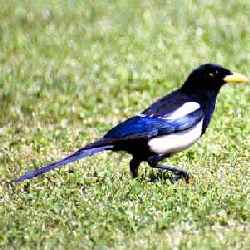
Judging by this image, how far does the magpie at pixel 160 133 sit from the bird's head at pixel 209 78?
0.09 metres

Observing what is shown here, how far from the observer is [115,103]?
43.7 feet

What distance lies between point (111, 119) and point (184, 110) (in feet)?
11.1

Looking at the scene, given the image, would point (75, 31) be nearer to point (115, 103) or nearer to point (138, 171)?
point (115, 103)

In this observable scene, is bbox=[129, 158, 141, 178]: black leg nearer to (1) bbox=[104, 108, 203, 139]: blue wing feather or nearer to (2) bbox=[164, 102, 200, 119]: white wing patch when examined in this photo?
(1) bbox=[104, 108, 203, 139]: blue wing feather

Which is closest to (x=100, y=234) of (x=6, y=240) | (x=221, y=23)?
(x=6, y=240)

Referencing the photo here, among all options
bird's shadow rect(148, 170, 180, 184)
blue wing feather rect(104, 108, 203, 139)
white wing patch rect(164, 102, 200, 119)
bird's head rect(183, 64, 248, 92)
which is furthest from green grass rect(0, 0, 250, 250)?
bird's head rect(183, 64, 248, 92)

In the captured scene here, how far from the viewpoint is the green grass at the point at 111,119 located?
8.04m

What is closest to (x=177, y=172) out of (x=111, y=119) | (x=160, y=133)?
(x=160, y=133)

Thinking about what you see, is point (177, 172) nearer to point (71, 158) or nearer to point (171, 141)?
point (171, 141)

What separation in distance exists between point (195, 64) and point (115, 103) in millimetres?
1936

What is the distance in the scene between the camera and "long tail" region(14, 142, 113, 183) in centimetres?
914

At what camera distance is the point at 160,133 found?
30.8 feet

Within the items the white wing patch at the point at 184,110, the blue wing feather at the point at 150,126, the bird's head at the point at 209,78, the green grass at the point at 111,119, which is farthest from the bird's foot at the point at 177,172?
the bird's head at the point at 209,78

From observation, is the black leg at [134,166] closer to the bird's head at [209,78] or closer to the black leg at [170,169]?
the black leg at [170,169]
